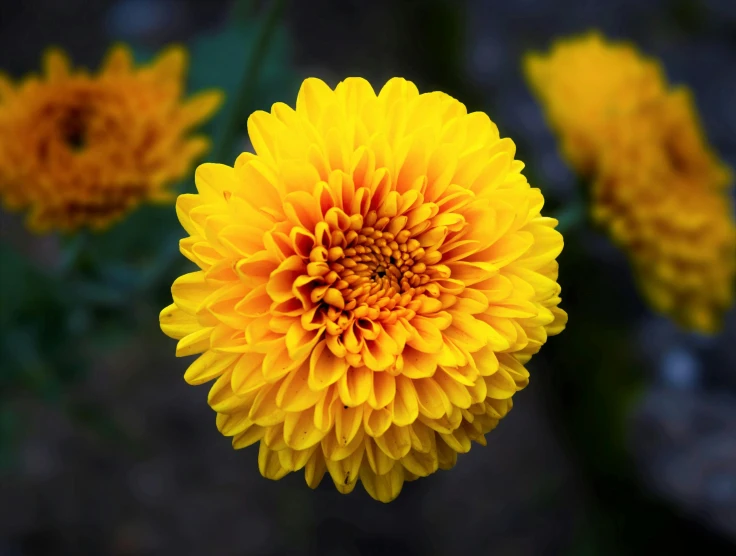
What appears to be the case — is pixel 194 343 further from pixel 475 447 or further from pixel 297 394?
pixel 475 447

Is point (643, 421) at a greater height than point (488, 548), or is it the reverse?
point (643, 421)

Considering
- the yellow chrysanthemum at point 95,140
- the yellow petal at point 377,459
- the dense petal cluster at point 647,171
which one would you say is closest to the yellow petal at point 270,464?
the yellow petal at point 377,459

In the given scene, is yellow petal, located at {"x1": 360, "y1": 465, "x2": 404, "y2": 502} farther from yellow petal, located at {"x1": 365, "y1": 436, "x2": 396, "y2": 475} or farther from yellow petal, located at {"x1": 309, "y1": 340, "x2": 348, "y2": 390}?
yellow petal, located at {"x1": 309, "y1": 340, "x2": 348, "y2": 390}

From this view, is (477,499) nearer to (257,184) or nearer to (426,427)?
(426,427)

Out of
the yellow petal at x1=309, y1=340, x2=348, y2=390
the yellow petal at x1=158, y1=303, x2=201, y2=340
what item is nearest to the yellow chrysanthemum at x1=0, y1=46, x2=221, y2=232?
the yellow petal at x1=158, y1=303, x2=201, y2=340

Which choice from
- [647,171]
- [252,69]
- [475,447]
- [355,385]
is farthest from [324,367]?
[475,447]

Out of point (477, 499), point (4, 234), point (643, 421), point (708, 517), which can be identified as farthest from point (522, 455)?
point (4, 234)

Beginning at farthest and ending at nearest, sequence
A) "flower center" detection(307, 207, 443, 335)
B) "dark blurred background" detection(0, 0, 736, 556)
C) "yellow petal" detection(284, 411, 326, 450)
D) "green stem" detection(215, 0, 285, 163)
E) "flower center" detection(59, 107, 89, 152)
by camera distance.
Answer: "dark blurred background" detection(0, 0, 736, 556) → "flower center" detection(59, 107, 89, 152) → "green stem" detection(215, 0, 285, 163) → "flower center" detection(307, 207, 443, 335) → "yellow petal" detection(284, 411, 326, 450)
